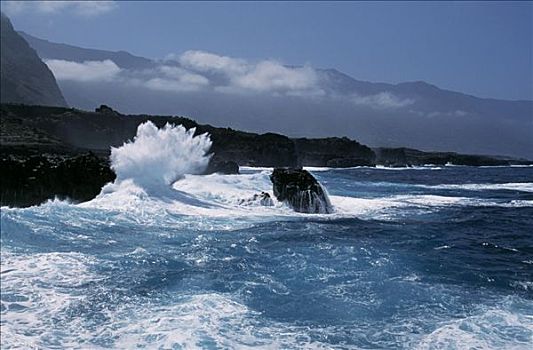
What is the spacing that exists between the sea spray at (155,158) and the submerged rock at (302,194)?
5879 millimetres

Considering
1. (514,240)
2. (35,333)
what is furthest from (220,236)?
(514,240)

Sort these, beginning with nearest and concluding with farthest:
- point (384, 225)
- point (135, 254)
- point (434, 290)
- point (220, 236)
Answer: point (434, 290) < point (135, 254) < point (220, 236) < point (384, 225)

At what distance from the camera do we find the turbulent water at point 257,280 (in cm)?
834

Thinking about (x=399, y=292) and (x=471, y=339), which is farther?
(x=399, y=292)

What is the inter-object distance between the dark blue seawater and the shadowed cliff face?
107m

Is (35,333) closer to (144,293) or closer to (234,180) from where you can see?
(144,293)

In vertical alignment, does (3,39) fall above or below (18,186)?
above

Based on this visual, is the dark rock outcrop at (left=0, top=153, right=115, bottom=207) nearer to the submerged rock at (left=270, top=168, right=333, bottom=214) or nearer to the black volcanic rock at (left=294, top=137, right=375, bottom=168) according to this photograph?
the submerged rock at (left=270, top=168, right=333, bottom=214)

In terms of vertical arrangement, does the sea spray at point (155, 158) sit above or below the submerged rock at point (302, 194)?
above

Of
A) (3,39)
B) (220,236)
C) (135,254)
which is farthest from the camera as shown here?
(3,39)

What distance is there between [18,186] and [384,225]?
1554 cm

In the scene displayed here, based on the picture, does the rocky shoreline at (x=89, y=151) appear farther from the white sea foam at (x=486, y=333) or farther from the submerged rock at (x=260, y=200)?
the white sea foam at (x=486, y=333)

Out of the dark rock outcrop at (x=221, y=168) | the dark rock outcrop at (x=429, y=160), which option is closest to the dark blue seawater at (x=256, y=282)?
the dark rock outcrop at (x=221, y=168)

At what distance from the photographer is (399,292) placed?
10.8 m
